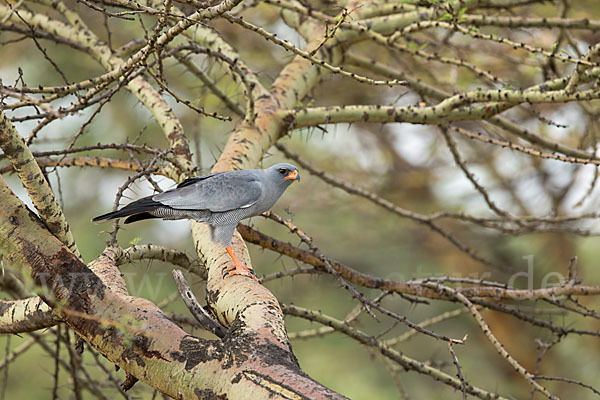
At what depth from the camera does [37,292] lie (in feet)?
5.03

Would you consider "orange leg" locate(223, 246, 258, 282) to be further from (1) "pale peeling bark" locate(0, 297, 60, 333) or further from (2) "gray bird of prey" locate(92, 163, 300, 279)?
(1) "pale peeling bark" locate(0, 297, 60, 333)

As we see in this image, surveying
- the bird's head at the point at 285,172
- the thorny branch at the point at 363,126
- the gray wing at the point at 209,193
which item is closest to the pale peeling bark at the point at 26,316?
the thorny branch at the point at 363,126

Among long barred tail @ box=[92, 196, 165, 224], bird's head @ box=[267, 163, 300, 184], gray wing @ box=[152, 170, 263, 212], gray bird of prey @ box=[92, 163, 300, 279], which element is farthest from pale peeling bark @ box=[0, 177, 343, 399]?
bird's head @ box=[267, 163, 300, 184]

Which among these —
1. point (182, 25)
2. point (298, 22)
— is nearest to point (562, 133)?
point (298, 22)

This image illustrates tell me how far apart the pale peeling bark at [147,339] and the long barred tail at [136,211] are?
2.08ft

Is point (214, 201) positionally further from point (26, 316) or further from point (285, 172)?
point (26, 316)

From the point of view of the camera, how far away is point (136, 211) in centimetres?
308

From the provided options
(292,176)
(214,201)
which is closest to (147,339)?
(214,201)

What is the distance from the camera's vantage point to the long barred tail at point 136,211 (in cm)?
291

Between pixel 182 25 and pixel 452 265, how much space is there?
7567 mm

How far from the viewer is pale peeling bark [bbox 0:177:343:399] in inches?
73.5

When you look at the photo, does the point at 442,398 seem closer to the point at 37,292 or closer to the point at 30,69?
the point at 30,69

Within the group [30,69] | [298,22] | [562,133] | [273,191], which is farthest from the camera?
[30,69]

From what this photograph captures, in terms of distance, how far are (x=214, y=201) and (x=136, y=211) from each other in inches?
20.8
